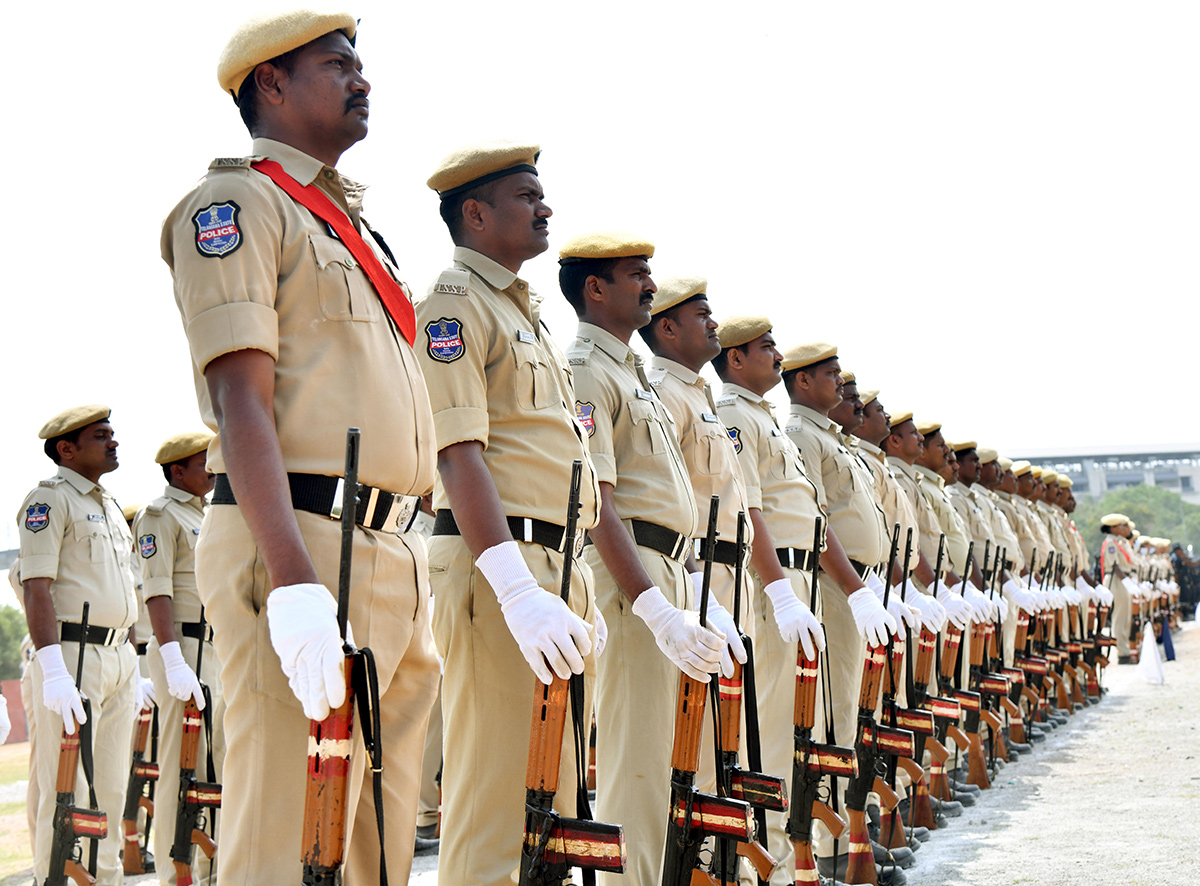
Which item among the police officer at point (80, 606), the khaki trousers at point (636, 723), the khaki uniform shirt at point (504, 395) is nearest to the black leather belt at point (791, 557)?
the khaki trousers at point (636, 723)

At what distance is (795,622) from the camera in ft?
17.0

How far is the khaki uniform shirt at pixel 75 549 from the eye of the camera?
233 inches

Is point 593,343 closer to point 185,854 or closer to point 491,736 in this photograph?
point 491,736

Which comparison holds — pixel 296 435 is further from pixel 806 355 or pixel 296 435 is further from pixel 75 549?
pixel 806 355

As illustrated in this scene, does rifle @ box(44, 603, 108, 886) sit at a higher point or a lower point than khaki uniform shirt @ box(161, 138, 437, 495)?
lower

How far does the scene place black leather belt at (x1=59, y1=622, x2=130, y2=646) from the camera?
610 centimetres

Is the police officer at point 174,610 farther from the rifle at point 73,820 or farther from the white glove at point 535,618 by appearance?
the white glove at point 535,618

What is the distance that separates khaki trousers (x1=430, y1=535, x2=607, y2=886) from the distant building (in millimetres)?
61032

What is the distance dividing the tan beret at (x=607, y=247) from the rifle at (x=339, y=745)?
2542mm

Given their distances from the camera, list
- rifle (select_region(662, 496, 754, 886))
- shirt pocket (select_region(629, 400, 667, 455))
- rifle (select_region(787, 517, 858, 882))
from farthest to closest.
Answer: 1. rifle (select_region(787, 517, 858, 882))
2. shirt pocket (select_region(629, 400, 667, 455))
3. rifle (select_region(662, 496, 754, 886))

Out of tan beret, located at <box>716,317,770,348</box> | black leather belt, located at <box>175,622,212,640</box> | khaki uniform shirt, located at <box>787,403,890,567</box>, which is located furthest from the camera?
khaki uniform shirt, located at <box>787,403,890,567</box>

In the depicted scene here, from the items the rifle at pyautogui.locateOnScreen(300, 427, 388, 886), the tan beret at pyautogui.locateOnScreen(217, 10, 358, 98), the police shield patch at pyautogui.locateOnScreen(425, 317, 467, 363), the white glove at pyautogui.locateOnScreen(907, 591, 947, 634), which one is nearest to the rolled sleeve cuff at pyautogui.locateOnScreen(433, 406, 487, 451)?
the police shield patch at pyautogui.locateOnScreen(425, 317, 467, 363)

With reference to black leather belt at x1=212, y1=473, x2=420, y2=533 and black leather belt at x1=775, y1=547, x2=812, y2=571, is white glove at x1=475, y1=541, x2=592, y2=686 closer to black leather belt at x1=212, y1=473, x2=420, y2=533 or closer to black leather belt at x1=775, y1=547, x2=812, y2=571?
black leather belt at x1=212, y1=473, x2=420, y2=533

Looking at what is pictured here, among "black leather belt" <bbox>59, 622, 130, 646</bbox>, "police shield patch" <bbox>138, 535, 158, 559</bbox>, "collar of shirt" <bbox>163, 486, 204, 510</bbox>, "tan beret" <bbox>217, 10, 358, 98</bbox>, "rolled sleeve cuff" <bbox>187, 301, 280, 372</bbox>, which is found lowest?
"black leather belt" <bbox>59, 622, 130, 646</bbox>
